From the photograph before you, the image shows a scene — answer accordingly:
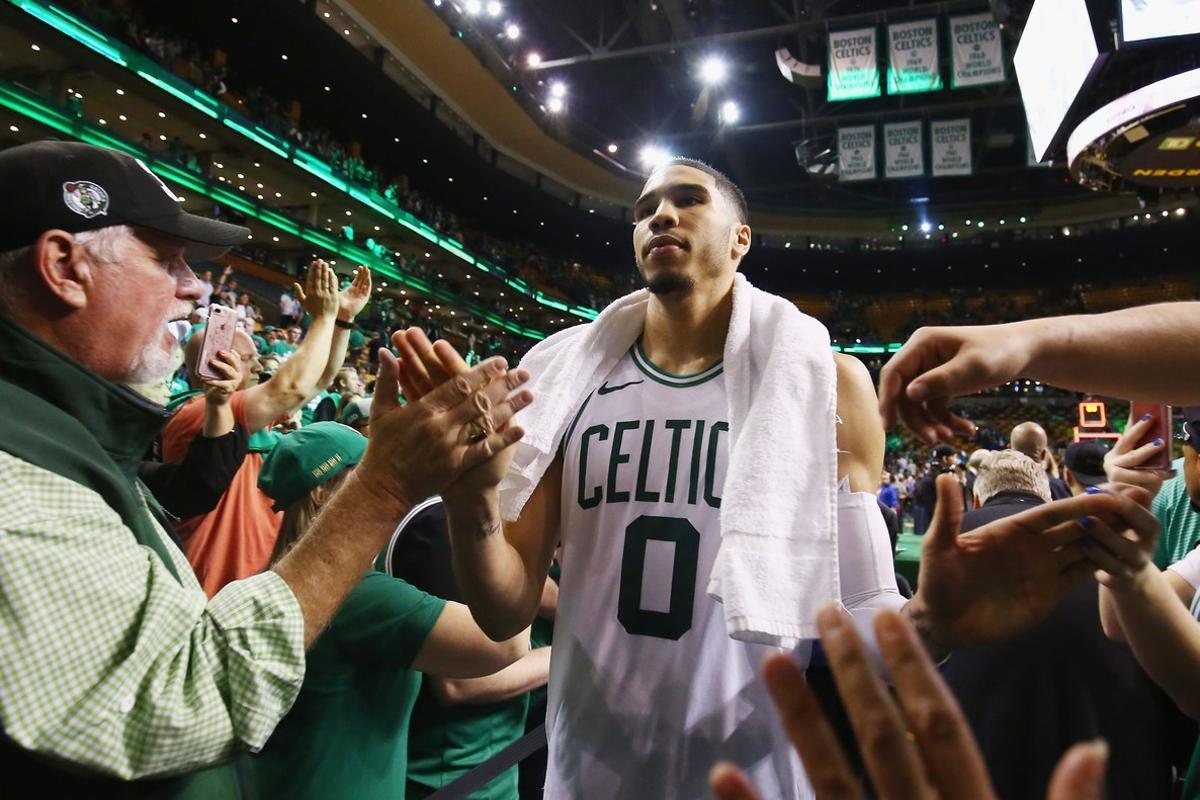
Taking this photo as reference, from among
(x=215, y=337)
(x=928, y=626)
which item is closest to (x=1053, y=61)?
(x=928, y=626)

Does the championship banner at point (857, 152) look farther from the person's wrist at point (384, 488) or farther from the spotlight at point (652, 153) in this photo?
the person's wrist at point (384, 488)

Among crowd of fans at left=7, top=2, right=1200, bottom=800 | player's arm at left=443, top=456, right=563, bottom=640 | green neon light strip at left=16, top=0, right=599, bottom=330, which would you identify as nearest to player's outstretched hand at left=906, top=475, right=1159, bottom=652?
crowd of fans at left=7, top=2, right=1200, bottom=800

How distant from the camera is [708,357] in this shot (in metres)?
2.18

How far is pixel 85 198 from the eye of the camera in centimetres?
144

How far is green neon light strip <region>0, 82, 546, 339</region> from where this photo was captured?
512 inches

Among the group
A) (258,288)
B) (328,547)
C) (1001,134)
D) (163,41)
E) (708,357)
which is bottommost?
(328,547)

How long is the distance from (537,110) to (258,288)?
11706 mm

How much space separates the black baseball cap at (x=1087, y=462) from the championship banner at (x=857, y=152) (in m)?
14.3

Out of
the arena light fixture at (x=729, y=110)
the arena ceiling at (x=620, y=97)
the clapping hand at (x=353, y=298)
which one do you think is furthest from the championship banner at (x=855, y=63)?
the clapping hand at (x=353, y=298)

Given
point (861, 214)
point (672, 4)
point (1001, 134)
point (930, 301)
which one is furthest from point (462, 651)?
point (930, 301)

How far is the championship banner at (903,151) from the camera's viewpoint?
52.6 ft

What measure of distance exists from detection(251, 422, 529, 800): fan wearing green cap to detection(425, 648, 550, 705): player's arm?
22 centimetres

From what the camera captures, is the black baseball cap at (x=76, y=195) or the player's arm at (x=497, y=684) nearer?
the black baseball cap at (x=76, y=195)

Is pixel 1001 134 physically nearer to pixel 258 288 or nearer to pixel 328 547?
pixel 258 288
